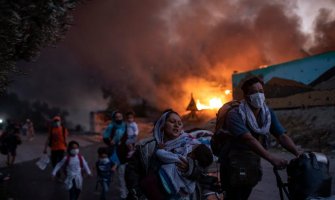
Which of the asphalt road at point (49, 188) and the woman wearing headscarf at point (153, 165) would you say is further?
the asphalt road at point (49, 188)

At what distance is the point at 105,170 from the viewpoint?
7680 millimetres

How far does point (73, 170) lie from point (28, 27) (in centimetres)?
315

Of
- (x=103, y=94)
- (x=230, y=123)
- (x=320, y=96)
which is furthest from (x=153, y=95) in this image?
(x=230, y=123)

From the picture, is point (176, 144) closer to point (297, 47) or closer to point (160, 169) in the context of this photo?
point (160, 169)

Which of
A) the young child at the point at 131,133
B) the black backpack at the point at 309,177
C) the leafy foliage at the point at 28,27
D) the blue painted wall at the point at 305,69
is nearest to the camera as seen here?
the black backpack at the point at 309,177

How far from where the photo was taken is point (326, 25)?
1496 inches

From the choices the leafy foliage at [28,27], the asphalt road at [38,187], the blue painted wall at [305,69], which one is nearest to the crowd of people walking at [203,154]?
the leafy foliage at [28,27]

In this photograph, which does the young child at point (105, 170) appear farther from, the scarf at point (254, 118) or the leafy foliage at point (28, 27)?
the scarf at point (254, 118)

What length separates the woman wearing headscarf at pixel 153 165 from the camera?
10.8 feet

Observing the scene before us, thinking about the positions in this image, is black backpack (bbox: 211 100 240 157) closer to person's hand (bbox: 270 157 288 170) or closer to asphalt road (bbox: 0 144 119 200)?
person's hand (bbox: 270 157 288 170)

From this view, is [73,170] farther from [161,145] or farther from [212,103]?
[212,103]

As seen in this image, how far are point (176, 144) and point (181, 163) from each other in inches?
6.5

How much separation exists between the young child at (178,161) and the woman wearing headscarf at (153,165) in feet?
0.11

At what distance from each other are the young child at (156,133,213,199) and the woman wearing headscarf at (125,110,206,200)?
3 centimetres
